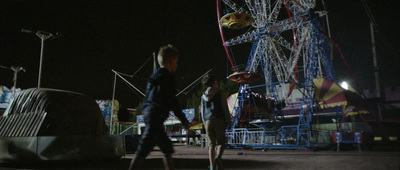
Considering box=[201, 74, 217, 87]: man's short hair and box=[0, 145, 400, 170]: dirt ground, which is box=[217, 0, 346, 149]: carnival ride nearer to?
box=[0, 145, 400, 170]: dirt ground

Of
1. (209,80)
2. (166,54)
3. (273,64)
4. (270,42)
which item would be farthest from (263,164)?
(273,64)

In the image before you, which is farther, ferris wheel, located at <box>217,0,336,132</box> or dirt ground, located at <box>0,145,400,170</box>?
ferris wheel, located at <box>217,0,336,132</box>

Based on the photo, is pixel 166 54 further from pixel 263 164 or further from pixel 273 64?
pixel 273 64

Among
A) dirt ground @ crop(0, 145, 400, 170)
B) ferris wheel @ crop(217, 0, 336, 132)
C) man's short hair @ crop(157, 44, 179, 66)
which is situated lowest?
dirt ground @ crop(0, 145, 400, 170)

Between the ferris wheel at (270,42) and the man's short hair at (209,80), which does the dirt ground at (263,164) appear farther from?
the ferris wheel at (270,42)

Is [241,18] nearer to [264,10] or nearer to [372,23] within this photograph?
[264,10]

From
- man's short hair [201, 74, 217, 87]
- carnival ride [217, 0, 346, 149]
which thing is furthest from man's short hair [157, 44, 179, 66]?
carnival ride [217, 0, 346, 149]

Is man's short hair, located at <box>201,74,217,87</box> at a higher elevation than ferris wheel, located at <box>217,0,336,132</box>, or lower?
lower

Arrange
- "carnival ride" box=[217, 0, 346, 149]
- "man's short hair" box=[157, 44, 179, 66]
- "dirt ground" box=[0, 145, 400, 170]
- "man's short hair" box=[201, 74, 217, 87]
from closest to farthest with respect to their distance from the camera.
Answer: "man's short hair" box=[157, 44, 179, 66]
"man's short hair" box=[201, 74, 217, 87]
"dirt ground" box=[0, 145, 400, 170]
"carnival ride" box=[217, 0, 346, 149]

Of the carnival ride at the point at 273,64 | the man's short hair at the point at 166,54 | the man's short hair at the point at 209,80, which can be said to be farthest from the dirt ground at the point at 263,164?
the carnival ride at the point at 273,64

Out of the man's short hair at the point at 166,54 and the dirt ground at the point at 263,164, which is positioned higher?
the man's short hair at the point at 166,54

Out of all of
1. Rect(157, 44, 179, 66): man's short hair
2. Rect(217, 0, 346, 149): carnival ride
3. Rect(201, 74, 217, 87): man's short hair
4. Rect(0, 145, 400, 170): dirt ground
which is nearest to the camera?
Rect(157, 44, 179, 66): man's short hair

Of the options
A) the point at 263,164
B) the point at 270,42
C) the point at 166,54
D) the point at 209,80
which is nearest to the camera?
the point at 166,54

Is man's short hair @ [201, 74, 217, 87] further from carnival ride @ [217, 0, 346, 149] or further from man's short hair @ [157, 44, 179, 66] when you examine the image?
carnival ride @ [217, 0, 346, 149]
